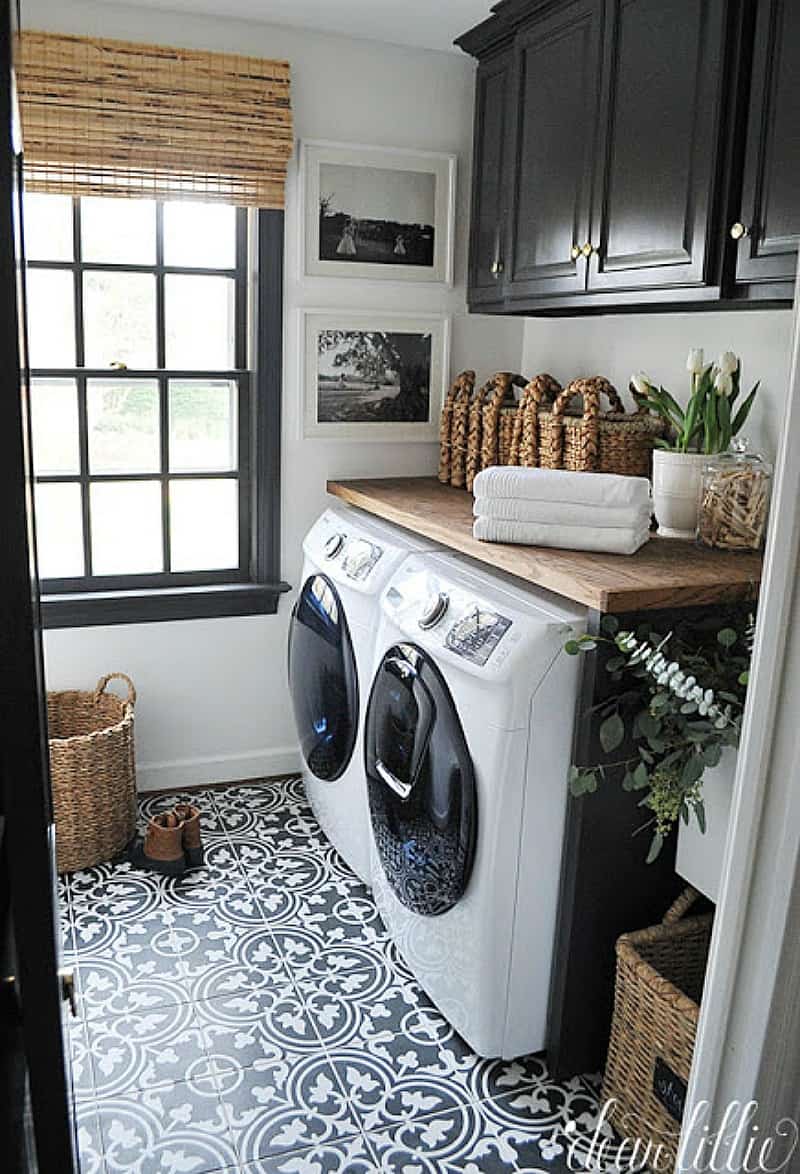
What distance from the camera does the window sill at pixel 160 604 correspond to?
3088 mm

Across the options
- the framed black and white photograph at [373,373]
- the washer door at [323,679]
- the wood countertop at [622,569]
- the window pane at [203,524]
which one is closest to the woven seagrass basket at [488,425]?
the framed black and white photograph at [373,373]

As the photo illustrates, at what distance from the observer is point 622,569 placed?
79.9 inches

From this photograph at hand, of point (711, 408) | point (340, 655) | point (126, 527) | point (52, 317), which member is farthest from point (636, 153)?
point (126, 527)

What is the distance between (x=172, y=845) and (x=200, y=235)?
5.67 ft

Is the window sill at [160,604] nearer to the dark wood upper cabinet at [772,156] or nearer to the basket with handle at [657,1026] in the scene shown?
the basket with handle at [657,1026]

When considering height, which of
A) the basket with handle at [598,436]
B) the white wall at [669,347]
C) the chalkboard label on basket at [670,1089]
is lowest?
the chalkboard label on basket at [670,1089]

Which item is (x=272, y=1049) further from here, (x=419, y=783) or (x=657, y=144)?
(x=657, y=144)

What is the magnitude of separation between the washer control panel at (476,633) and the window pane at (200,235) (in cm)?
158

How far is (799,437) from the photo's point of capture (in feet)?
3.67

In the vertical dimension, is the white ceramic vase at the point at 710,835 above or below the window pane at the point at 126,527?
below

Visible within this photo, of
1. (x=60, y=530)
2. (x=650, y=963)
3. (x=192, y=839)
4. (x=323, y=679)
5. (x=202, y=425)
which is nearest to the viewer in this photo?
(x=650, y=963)

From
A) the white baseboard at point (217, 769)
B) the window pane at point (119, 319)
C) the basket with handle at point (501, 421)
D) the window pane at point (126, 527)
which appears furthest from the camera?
the white baseboard at point (217, 769)

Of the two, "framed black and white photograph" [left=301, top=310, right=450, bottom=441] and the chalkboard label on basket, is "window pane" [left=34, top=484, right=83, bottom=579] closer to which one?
"framed black and white photograph" [left=301, top=310, right=450, bottom=441]

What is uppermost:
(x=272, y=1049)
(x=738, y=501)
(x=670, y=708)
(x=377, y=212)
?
(x=377, y=212)
